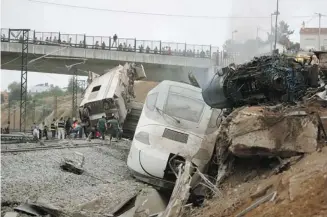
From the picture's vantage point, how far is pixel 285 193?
523 centimetres

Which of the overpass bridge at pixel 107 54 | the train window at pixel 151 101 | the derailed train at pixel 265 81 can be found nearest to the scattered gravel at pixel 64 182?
the train window at pixel 151 101

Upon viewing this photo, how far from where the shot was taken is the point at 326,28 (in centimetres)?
6206

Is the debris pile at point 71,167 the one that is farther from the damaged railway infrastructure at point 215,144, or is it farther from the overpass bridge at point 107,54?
the overpass bridge at point 107,54

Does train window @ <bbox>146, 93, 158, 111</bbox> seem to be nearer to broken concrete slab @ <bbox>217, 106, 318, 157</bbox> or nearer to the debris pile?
the debris pile

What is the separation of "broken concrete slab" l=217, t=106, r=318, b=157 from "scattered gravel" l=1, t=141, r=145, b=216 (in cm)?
252

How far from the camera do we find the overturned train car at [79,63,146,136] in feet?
69.7

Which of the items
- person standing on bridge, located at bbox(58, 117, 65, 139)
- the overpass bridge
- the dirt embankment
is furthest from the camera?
the overpass bridge

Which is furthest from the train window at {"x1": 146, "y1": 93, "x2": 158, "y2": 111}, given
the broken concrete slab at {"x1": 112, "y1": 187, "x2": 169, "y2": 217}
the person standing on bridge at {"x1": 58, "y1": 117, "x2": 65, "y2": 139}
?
the person standing on bridge at {"x1": 58, "y1": 117, "x2": 65, "y2": 139}

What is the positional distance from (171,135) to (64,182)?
7.96 feet

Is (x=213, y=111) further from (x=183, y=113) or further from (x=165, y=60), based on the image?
(x=165, y=60)

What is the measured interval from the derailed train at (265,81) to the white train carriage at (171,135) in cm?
98

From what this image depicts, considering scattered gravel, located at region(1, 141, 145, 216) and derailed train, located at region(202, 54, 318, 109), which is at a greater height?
derailed train, located at region(202, 54, 318, 109)

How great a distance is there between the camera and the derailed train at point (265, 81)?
28.7ft

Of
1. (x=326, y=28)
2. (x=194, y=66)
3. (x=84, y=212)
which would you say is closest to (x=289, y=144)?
(x=84, y=212)
